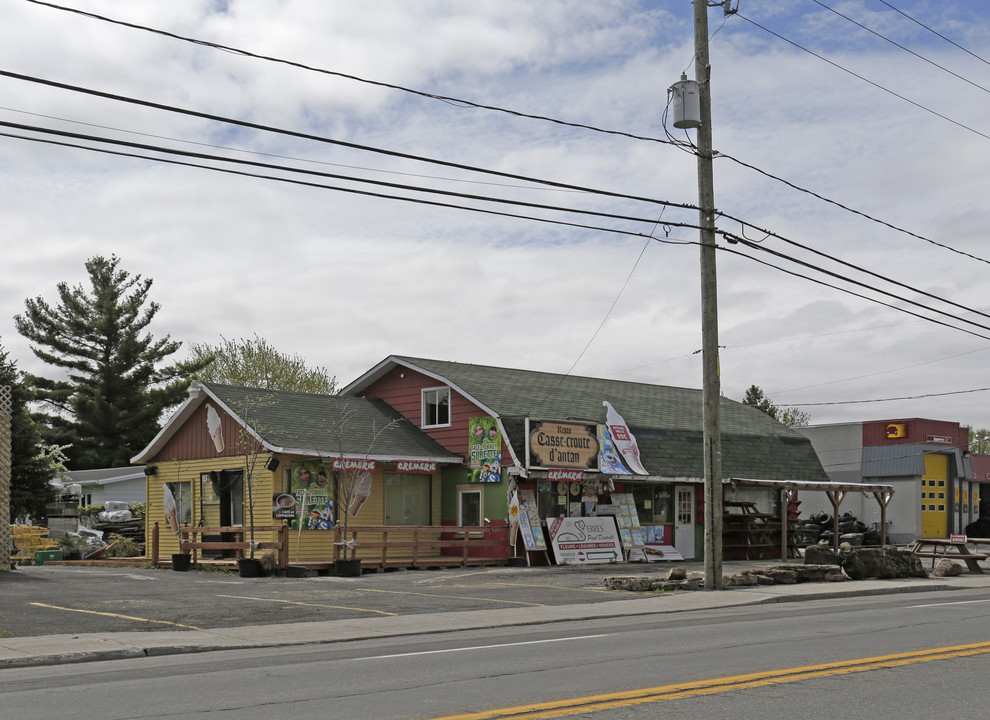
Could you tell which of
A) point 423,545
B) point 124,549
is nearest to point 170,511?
point 124,549

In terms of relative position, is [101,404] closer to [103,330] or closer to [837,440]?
[103,330]

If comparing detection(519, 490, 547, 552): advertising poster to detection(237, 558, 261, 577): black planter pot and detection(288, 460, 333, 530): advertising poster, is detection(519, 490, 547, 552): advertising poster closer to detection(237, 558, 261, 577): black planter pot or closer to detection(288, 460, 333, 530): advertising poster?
detection(288, 460, 333, 530): advertising poster

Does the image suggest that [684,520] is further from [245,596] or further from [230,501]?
[245,596]

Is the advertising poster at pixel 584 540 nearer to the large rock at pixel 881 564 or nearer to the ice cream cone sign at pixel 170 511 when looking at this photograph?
the large rock at pixel 881 564

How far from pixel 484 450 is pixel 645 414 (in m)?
7.07

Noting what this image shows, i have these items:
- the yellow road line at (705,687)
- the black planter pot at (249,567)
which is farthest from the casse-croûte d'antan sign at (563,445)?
the yellow road line at (705,687)

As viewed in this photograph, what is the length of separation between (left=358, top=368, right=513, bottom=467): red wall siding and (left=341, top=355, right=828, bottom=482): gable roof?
34 cm

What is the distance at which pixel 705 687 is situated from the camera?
8.95 metres

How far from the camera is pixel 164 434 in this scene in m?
31.8

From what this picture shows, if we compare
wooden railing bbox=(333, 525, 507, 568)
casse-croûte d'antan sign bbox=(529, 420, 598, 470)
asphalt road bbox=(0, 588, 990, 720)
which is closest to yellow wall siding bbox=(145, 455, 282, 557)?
wooden railing bbox=(333, 525, 507, 568)

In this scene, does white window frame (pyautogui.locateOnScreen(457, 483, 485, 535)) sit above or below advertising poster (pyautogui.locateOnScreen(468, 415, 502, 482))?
below

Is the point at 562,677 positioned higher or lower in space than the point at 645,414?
lower

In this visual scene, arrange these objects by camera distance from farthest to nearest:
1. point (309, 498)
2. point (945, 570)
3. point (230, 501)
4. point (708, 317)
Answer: point (230, 501), point (309, 498), point (945, 570), point (708, 317)

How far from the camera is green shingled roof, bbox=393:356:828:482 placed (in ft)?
104
